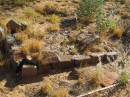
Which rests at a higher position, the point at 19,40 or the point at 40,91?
the point at 19,40

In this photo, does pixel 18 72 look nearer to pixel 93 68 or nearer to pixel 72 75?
pixel 72 75

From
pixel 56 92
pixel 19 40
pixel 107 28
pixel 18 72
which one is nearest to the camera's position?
pixel 56 92

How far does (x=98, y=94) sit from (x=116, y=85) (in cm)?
50

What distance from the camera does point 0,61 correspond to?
336 inches

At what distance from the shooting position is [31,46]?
8.66 metres

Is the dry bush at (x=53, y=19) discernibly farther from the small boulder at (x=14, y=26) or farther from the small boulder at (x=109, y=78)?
the small boulder at (x=109, y=78)

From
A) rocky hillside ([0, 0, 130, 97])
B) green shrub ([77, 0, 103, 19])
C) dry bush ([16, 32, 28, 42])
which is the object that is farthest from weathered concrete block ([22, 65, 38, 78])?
green shrub ([77, 0, 103, 19])

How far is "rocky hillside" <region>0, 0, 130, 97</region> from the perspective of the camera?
788 cm

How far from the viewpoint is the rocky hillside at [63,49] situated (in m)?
7.88

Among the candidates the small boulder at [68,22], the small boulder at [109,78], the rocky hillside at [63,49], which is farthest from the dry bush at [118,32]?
the small boulder at [109,78]

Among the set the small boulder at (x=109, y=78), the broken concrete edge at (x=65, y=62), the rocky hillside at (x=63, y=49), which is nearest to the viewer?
the rocky hillside at (x=63, y=49)

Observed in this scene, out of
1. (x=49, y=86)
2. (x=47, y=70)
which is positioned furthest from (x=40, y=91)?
(x=47, y=70)

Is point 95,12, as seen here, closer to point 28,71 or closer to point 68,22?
point 68,22

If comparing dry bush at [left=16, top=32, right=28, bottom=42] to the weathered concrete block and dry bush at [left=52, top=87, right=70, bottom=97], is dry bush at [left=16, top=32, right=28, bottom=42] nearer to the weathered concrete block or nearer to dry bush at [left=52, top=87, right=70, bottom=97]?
the weathered concrete block
